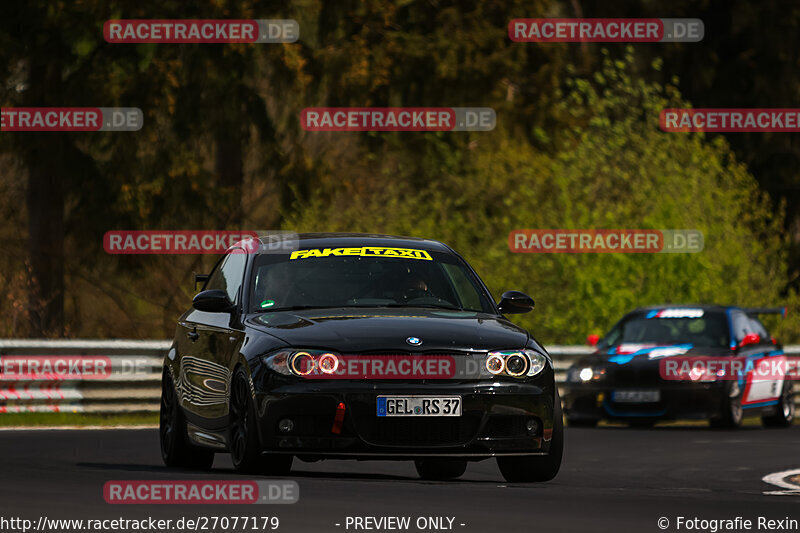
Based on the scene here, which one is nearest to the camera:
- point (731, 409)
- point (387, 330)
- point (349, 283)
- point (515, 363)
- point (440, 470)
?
point (387, 330)

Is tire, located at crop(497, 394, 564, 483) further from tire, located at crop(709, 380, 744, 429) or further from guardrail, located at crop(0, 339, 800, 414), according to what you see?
guardrail, located at crop(0, 339, 800, 414)

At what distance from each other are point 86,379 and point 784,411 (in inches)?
347

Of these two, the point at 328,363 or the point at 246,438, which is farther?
the point at 246,438

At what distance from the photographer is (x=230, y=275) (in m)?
14.6

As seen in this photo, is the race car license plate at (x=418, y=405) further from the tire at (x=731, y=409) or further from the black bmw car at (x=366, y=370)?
the tire at (x=731, y=409)

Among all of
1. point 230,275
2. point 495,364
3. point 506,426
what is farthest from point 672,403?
point 495,364

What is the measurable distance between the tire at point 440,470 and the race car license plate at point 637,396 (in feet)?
27.7

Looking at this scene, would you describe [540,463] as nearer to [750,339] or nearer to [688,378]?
[688,378]

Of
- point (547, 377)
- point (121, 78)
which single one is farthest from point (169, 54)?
point (547, 377)

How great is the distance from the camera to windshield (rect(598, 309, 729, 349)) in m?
25.0

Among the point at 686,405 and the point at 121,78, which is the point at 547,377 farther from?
the point at 121,78

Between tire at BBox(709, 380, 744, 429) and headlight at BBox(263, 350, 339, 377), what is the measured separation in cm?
1204

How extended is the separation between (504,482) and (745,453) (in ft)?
19.1

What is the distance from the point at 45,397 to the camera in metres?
23.9
